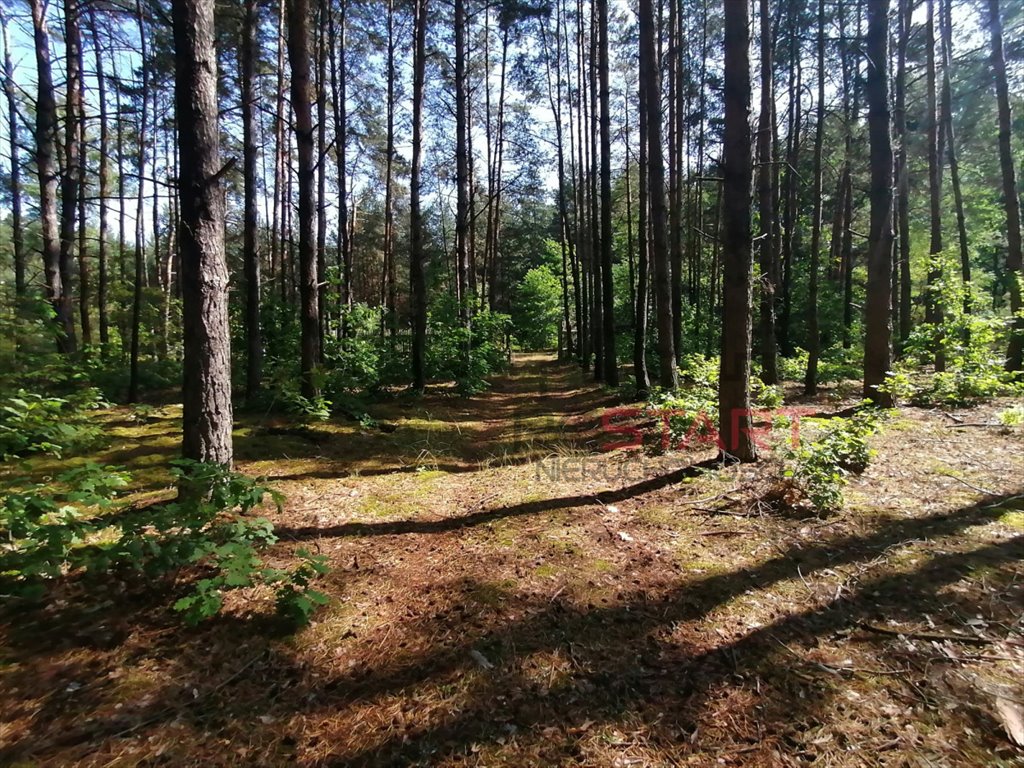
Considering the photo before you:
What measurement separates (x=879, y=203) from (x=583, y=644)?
8.58 metres

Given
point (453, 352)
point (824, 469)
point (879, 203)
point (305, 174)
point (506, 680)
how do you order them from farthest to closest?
point (453, 352), point (305, 174), point (879, 203), point (824, 469), point (506, 680)

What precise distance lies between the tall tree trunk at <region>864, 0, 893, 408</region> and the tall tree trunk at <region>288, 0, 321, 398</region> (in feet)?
29.0

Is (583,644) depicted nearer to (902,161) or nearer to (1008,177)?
(902,161)

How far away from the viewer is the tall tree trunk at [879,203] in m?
7.69

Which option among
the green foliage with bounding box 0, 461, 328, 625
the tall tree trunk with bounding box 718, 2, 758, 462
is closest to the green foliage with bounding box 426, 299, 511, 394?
the tall tree trunk with bounding box 718, 2, 758, 462

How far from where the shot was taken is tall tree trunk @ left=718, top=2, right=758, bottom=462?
519cm

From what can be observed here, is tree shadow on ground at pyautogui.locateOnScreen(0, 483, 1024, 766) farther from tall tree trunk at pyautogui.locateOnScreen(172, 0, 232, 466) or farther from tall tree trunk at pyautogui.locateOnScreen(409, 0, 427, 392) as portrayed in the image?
tall tree trunk at pyautogui.locateOnScreen(409, 0, 427, 392)

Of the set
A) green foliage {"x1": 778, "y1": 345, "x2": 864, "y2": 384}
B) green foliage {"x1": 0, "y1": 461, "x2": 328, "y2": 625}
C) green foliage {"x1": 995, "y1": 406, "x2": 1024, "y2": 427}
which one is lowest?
green foliage {"x1": 0, "y1": 461, "x2": 328, "y2": 625}

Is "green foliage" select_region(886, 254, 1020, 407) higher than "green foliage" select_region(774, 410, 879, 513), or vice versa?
"green foliage" select_region(886, 254, 1020, 407)

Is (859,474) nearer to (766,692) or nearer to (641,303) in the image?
(766,692)

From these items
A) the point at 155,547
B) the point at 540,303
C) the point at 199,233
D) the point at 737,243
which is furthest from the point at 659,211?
the point at 540,303

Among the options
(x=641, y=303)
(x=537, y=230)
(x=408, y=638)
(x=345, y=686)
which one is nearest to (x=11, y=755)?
Result: (x=345, y=686)

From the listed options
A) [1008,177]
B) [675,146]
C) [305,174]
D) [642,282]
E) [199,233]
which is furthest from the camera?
[675,146]

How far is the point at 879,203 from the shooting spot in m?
7.94
